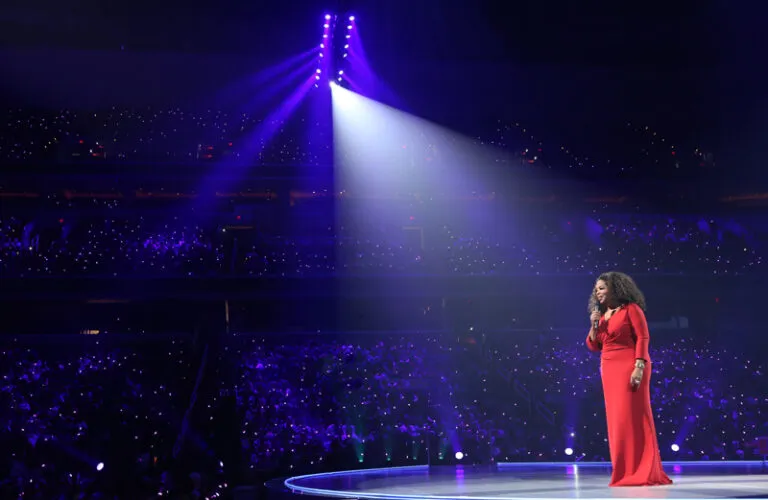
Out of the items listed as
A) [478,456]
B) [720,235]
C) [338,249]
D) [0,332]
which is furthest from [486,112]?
[0,332]

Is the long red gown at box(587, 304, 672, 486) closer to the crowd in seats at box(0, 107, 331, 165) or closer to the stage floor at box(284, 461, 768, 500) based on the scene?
the stage floor at box(284, 461, 768, 500)

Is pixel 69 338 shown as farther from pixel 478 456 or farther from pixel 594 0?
pixel 594 0

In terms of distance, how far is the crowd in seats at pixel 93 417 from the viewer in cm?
675

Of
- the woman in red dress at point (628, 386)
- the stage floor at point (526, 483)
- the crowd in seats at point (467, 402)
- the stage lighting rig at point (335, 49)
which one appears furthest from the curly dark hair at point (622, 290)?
the stage lighting rig at point (335, 49)

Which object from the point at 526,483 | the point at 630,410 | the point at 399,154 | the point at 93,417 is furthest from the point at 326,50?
the point at 630,410

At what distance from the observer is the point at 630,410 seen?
15.1ft

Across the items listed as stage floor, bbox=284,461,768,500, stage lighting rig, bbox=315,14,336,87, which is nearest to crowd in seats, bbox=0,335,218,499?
stage floor, bbox=284,461,768,500

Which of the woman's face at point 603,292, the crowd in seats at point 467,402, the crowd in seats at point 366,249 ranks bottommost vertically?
the crowd in seats at point 467,402

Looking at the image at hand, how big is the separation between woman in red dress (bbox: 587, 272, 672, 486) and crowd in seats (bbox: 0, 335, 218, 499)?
3.34m

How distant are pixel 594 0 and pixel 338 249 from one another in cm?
563

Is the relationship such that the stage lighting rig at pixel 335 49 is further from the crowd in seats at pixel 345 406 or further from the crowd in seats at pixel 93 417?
the crowd in seats at pixel 93 417

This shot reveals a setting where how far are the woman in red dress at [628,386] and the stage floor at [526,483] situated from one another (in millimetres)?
130

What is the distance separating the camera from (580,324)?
14.6 meters

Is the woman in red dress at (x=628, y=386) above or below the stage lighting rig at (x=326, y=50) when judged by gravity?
below
